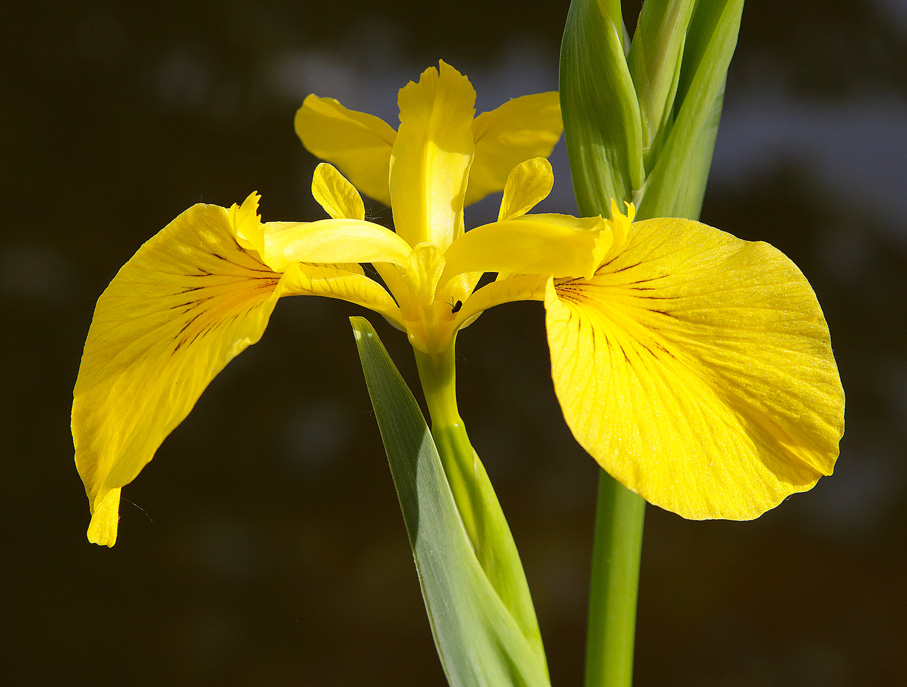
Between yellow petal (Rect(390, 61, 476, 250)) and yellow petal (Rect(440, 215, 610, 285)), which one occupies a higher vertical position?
yellow petal (Rect(390, 61, 476, 250))

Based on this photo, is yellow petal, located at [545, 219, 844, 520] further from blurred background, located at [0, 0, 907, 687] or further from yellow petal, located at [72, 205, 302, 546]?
blurred background, located at [0, 0, 907, 687]

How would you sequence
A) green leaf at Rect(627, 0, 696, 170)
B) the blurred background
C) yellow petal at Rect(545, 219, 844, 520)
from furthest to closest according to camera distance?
1. the blurred background
2. green leaf at Rect(627, 0, 696, 170)
3. yellow petal at Rect(545, 219, 844, 520)

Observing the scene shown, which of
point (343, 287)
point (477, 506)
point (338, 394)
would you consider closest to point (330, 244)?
point (343, 287)

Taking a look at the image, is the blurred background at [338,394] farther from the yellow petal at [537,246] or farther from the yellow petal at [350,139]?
the yellow petal at [537,246]

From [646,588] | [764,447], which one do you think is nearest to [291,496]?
[646,588]

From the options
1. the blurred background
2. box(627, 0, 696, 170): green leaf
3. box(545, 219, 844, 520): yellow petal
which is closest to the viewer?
box(545, 219, 844, 520): yellow petal

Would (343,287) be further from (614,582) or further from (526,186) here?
(614,582)

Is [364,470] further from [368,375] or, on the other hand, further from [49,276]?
[368,375]

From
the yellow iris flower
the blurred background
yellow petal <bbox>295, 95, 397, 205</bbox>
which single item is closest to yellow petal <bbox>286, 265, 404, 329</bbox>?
the yellow iris flower
